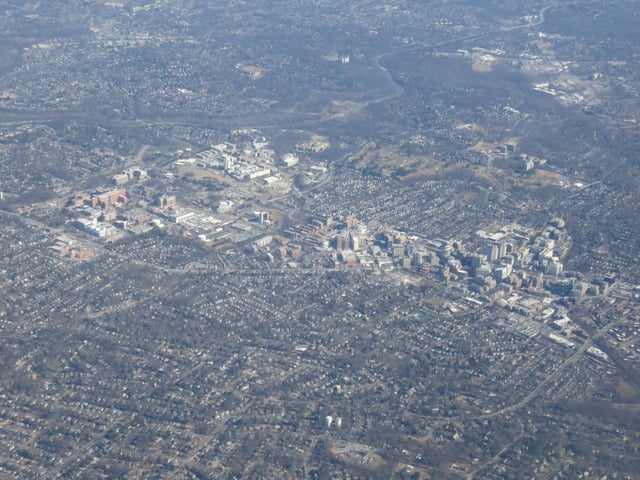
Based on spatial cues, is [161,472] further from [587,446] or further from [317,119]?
[317,119]

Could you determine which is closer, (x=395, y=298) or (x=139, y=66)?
(x=395, y=298)

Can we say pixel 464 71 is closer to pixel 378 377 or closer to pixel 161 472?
pixel 378 377

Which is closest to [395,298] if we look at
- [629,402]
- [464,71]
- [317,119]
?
[629,402]

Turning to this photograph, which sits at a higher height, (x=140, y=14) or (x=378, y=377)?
(x=378, y=377)

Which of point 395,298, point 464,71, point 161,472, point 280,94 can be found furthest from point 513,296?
point 464,71

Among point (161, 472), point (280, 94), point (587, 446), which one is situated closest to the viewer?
point (161, 472)

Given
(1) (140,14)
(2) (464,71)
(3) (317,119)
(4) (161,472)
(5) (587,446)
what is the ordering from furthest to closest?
(1) (140,14), (2) (464,71), (3) (317,119), (5) (587,446), (4) (161,472)
